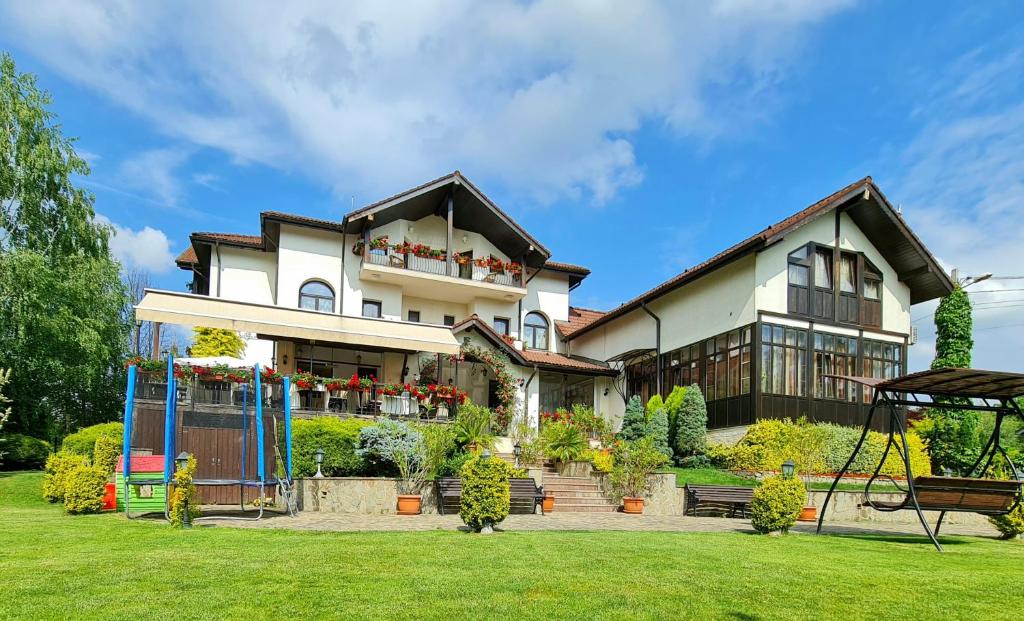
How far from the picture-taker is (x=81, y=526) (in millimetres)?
10906

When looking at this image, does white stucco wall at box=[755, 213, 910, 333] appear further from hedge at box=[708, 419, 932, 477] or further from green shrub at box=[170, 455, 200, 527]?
green shrub at box=[170, 455, 200, 527]

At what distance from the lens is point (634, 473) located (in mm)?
17953

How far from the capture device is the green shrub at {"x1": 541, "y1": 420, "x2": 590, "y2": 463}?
20.0m

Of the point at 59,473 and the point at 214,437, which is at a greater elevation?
the point at 214,437

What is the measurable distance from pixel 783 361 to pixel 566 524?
38.6 ft

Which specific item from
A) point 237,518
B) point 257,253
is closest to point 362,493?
point 237,518

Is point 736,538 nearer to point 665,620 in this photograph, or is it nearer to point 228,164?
point 665,620

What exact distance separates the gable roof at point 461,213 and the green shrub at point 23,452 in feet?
38.2

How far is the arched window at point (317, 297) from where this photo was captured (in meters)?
25.9

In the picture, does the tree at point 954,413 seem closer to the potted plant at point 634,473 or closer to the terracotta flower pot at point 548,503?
the potted plant at point 634,473

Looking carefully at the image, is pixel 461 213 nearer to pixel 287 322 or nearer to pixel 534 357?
pixel 534 357

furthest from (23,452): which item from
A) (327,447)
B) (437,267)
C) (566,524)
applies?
(566,524)

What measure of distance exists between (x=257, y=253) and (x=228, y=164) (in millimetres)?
5401

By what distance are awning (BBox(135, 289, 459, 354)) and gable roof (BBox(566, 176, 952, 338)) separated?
8.87 m
